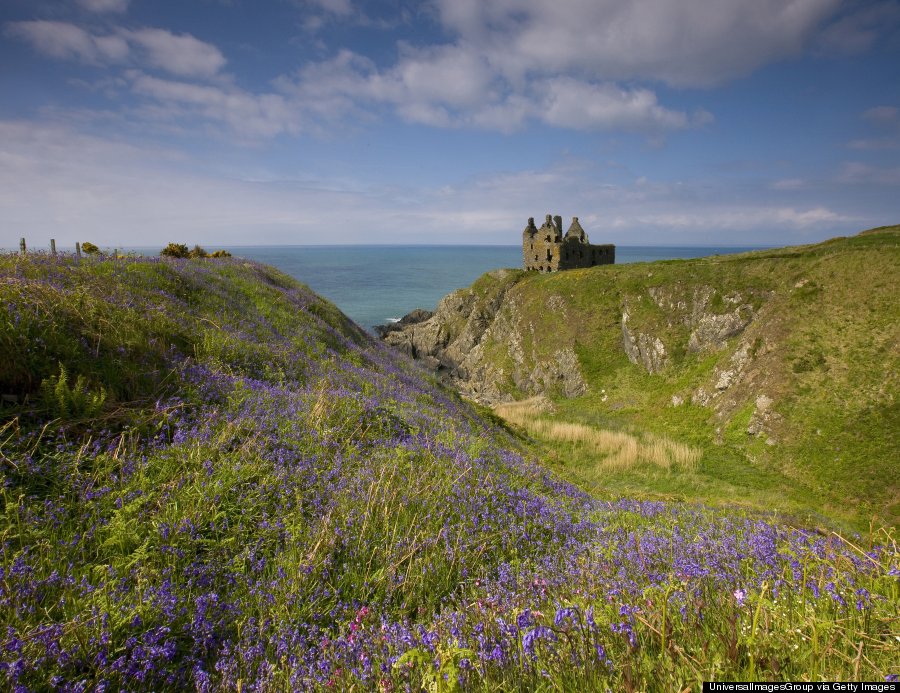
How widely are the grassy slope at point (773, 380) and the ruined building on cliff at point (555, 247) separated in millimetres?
16400

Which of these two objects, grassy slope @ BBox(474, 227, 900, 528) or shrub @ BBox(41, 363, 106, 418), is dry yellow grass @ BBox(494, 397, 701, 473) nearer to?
grassy slope @ BBox(474, 227, 900, 528)

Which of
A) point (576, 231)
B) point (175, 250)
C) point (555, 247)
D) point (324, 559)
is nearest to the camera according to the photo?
point (324, 559)

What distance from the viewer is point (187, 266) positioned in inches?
667

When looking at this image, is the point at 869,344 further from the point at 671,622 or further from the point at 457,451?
the point at 671,622

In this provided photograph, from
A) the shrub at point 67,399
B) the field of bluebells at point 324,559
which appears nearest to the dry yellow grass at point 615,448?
the field of bluebells at point 324,559

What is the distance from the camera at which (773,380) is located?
2761 centimetres

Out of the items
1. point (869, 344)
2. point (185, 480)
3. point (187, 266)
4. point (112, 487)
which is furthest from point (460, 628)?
point (869, 344)

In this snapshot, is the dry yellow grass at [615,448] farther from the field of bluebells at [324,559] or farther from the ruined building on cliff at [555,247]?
the ruined building on cliff at [555,247]

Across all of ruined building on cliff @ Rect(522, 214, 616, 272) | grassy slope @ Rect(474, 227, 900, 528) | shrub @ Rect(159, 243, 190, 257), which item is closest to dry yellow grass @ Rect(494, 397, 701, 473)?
grassy slope @ Rect(474, 227, 900, 528)

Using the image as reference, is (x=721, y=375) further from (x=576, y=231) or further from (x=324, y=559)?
(x=576, y=231)

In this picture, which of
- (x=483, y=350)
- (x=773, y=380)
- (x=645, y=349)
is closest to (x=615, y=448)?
(x=773, y=380)

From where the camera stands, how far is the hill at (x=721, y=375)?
19875 mm

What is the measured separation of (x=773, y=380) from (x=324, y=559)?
33.1m

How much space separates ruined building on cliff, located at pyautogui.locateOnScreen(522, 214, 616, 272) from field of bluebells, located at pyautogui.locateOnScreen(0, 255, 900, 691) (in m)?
62.4
